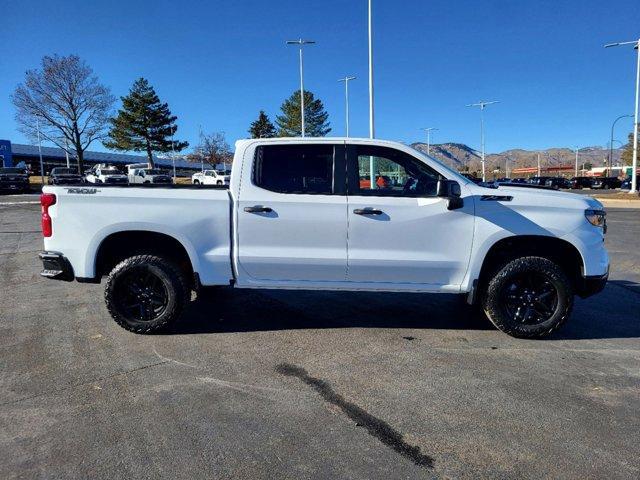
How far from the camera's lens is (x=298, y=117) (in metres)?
64.1

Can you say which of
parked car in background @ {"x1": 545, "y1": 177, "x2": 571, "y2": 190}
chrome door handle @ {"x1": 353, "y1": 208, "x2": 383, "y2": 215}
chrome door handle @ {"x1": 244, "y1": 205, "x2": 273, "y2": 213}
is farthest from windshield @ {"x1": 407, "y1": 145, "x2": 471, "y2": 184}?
parked car in background @ {"x1": 545, "y1": 177, "x2": 571, "y2": 190}

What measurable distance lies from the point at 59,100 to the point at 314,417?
190 ft

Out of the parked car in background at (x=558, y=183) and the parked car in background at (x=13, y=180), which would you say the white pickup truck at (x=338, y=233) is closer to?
the parked car in background at (x=13, y=180)

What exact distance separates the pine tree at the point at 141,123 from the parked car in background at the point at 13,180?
28.3 meters

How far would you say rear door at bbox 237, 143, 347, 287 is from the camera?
15.3 ft

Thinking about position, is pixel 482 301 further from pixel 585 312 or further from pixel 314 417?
pixel 314 417

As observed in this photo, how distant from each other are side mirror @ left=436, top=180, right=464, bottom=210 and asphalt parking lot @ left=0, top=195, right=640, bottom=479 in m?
1.34

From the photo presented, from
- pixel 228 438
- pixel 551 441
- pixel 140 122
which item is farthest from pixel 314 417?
pixel 140 122

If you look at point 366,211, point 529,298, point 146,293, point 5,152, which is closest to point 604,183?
point 529,298

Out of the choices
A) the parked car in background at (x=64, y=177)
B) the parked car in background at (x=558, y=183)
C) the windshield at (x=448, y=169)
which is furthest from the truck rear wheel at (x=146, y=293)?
the parked car in background at (x=558, y=183)

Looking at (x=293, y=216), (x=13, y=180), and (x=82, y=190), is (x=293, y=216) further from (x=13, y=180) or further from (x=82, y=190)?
(x=13, y=180)

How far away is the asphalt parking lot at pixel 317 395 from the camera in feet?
9.16

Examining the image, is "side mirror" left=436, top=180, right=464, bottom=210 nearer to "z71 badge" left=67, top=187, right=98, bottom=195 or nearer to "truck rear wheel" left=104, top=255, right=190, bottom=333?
"truck rear wheel" left=104, top=255, right=190, bottom=333

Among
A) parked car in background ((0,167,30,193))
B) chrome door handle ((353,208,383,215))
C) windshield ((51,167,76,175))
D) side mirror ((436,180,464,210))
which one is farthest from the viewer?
windshield ((51,167,76,175))
